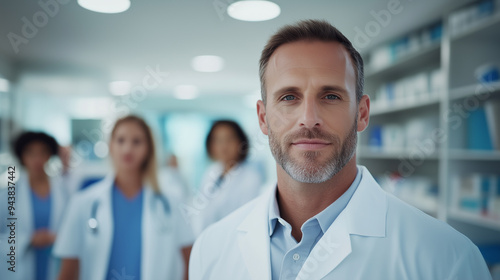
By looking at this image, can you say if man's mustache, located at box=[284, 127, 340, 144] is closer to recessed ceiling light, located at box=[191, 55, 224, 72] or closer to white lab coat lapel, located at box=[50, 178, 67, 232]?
recessed ceiling light, located at box=[191, 55, 224, 72]

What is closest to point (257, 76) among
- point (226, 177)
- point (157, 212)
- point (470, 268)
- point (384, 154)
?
point (470, 268)

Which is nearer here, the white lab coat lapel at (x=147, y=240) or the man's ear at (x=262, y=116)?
the man's ear at (x=262, y=116)

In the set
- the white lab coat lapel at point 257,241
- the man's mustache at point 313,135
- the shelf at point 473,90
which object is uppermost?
the shelf at point 473,90

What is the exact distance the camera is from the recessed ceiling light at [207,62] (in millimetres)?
954

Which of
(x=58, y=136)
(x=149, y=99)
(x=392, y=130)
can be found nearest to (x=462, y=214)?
(x=392, y=130)

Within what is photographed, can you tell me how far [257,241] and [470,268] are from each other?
0.38 m

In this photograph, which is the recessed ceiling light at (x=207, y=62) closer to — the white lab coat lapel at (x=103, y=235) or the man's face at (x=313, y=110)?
the man's face at (x=313, y=110)

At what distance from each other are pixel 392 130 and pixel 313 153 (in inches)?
53.6

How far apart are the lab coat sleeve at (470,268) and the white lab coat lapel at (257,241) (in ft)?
1.05

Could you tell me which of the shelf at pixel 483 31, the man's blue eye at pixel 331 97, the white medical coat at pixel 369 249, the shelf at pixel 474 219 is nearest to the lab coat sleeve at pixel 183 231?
the white medical coat at pixel 369 249

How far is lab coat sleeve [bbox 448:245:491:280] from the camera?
1.76 ft

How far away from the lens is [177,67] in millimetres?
1118

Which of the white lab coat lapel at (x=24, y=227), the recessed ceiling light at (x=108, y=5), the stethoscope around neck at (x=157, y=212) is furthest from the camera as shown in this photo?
the stethoscope around neck at (x=157, y=212)

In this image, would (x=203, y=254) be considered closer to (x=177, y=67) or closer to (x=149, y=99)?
(x=177, y=67)
